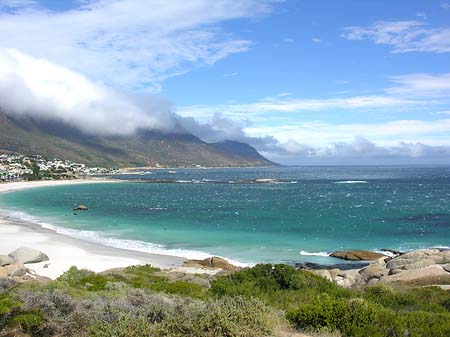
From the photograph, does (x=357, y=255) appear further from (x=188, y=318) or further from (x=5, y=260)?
(x=188, y=318)

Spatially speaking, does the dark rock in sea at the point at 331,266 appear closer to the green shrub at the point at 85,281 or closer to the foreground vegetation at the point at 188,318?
the green shrub at the point at 85,281

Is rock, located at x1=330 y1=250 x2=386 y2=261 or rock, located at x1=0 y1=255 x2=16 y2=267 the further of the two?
rock, located at x1=330 y1=250 x2=386 y2=261

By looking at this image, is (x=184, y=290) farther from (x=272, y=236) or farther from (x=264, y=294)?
(x=272, y=236)

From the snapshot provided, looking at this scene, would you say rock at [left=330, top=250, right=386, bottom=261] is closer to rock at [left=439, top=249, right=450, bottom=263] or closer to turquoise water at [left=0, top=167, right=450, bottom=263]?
turquoise water at [left=0, top=167, right=450, bottom=263]

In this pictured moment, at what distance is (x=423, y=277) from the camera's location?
23016 millimetres

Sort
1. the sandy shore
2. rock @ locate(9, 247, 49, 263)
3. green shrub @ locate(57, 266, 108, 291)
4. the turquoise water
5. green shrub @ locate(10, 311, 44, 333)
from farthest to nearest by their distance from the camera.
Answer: the turquoise water, the sandy shore, rock @ locate(9, 247, 49, 263), green shrub @ locate(57, 266, 108, 291), green shrub @ locate(10, 311, 44, 333)

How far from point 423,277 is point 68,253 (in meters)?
27.4

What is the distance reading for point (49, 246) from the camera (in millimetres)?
40000

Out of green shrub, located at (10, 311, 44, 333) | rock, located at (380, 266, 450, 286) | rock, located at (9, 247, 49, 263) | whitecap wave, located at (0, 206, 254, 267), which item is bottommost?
whitecap wave, located at (0, 206, 254, 267)

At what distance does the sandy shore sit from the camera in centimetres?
3186

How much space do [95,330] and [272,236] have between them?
131 ft

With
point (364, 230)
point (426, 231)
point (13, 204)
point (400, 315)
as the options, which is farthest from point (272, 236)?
point (13, 204)

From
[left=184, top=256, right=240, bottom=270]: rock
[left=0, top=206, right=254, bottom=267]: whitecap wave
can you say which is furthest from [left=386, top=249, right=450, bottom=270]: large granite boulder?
[left=184, top=256, right=240, bottom=270]: rock

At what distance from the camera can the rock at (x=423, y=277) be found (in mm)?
21975
